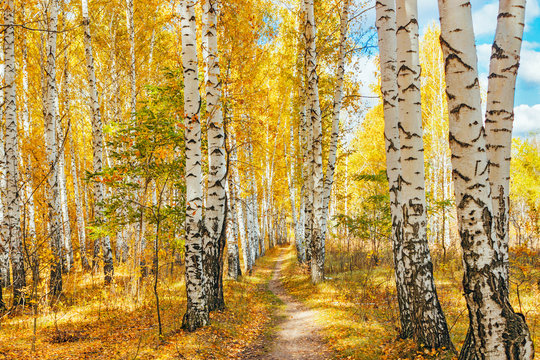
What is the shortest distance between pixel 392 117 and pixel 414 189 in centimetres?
122

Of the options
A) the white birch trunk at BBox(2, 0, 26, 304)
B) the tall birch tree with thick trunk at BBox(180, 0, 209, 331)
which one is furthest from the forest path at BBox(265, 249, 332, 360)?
the white birch trunk at BBox(2, 0, 26, 304)

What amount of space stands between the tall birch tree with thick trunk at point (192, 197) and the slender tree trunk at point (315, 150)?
4.78m

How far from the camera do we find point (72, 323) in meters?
7.01

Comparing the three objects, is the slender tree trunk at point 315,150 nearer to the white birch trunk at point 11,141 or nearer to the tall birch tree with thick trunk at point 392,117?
the tall birch tree with thick trunk at point 392,117

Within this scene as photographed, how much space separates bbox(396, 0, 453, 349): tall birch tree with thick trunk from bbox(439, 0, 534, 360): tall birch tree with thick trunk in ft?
4.84

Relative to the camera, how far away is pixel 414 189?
4289 millimetres

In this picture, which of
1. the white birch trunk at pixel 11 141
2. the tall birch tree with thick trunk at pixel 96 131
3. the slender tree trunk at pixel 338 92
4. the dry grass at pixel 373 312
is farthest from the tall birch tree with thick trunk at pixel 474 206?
the tall birch tree with thick trunk at pixel 96 131

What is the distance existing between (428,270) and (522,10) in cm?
305

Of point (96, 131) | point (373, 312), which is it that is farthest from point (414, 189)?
A: point (96, 131)

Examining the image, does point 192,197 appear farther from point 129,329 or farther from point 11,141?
point 11,141

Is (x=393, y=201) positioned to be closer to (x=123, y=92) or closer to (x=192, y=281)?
(x=192, y=281)

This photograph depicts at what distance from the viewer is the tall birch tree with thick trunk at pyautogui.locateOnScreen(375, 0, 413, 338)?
193 inches

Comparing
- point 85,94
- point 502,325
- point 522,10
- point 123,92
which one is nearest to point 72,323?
point 502,325

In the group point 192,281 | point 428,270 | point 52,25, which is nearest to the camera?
point 428,270
